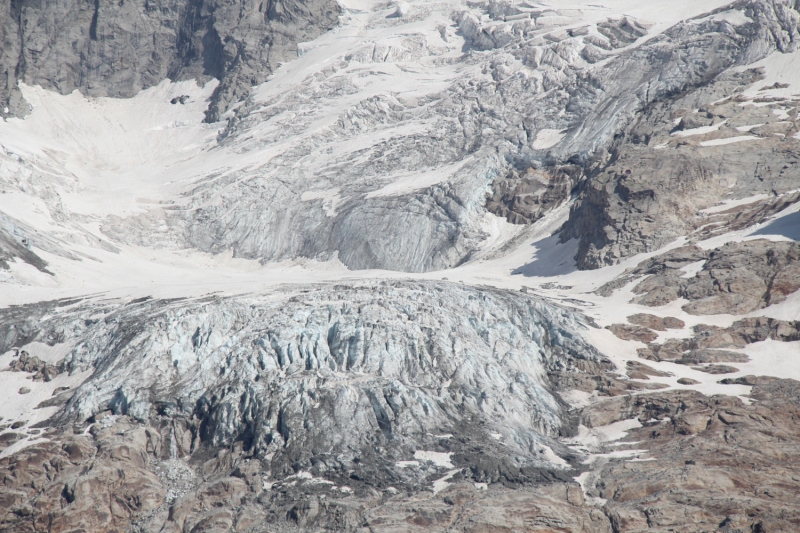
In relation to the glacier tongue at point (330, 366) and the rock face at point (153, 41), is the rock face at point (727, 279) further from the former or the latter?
the rock face at point (153, 41)

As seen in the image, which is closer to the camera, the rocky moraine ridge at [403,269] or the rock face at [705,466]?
the rock face at [705,466]

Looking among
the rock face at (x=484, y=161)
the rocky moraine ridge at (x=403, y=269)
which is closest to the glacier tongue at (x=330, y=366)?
the rocky moraine ridge at (x=403, y=269)

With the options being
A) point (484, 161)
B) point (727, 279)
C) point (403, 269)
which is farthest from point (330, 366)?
point (484, 161)

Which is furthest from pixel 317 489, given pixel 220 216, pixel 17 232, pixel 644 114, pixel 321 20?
pixel 321 20

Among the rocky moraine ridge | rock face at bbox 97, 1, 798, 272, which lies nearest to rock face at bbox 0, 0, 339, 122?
the rocky moraine ridge

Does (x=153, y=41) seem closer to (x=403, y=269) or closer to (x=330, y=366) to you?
(x=403, y=269)

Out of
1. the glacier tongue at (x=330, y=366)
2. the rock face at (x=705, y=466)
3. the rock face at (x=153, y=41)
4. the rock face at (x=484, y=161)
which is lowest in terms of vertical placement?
the rock face at (x=705, y=466)

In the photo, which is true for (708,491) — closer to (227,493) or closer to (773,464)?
(773,464)
